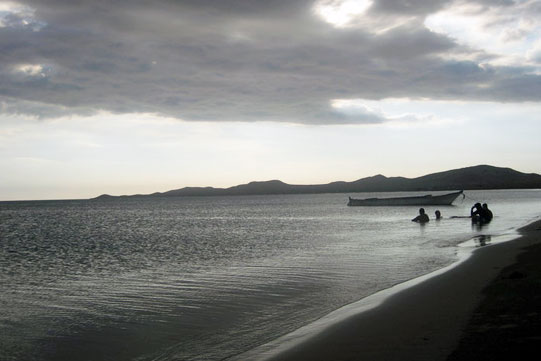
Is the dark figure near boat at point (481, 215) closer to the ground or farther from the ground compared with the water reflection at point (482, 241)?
farther from the ground

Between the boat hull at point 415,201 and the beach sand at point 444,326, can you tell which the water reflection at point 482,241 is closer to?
the beach sand at point 444,326

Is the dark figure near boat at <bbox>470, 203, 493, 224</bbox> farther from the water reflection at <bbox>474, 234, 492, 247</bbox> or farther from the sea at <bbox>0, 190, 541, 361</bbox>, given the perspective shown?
the sea at <bbox>0, 190, 541, 361</bbox>

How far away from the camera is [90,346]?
31.1ft

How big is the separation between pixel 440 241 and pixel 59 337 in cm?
2371

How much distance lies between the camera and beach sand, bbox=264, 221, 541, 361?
7109mm

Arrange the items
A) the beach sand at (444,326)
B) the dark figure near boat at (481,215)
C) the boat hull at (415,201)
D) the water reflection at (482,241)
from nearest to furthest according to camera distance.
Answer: the beach sand at (444,326) → the water reflection at (482,241) → the dark figure near boat at (481,215) → the boat hull at (415,201)

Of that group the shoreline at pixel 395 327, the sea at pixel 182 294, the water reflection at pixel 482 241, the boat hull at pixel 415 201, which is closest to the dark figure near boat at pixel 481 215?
the water reflection at pixel 482 241

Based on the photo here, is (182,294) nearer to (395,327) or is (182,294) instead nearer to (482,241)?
(395,327)

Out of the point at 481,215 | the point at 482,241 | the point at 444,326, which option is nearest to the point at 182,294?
the point at 444,326

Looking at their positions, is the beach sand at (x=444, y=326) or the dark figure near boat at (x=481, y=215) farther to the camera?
the dark figure near boat at (x=481, y=215)

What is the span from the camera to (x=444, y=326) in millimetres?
8617

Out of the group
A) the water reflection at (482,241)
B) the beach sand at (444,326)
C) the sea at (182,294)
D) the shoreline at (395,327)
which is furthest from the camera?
the water reflection at (482,241)

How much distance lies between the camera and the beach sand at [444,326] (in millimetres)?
7109

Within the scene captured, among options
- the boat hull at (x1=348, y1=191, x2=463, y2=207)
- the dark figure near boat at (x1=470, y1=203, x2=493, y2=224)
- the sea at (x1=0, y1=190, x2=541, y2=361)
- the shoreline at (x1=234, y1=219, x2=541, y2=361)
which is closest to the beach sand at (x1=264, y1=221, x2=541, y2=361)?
the shoreline at (x1=234, y1=219, x2=541, y2=361)
